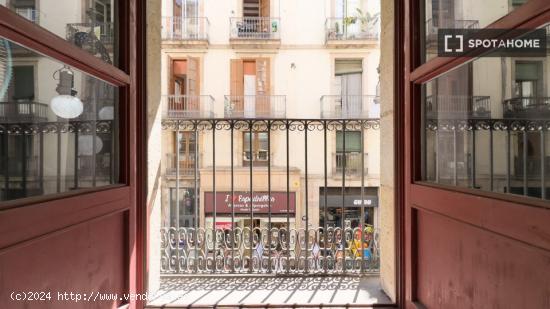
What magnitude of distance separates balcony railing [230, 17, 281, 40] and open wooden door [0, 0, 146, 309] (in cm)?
893

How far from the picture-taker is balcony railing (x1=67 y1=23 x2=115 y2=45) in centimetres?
141

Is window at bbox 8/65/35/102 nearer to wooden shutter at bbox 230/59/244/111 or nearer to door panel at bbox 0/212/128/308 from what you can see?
door panel at bbox 0/212/128/308

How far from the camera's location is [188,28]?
416 inches

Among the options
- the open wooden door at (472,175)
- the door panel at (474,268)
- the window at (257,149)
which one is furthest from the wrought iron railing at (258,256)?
the window at (257,149)

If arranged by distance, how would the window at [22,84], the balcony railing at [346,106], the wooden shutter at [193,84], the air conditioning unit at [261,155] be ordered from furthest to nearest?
the wooden shutter at [193,84] < the balcony railing at [346,106] < the air conditioning unit at [261,155] < the window at [22,84]

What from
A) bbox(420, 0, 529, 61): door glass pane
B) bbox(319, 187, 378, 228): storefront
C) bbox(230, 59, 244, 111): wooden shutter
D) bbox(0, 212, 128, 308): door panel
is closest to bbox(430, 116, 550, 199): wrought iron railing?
bbox(420, 0, 529, 61): door glass pane

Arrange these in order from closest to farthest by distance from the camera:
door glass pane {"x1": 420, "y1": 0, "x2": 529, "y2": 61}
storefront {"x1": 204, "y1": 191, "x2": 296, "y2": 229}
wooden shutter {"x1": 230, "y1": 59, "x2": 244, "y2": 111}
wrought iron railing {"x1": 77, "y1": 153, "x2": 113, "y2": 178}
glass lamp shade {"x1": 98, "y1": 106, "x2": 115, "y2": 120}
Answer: door glass pane {"x1": 420, "y1": 0, "x2": 529, "y2": 61} < wrought iron railing {"x1": 77, "y1": 153, "x2": 113, "y2": 178} < glass lamp shade {"x1": 98, "y1": 106, "x2": 115, "y2": 120} < storefront {"x1": 204, "y1": 191, "x2": 296, "y2": 229} < wooden shutter {"x1": 230, "y1": 59, "x2": 244, "y2": 111}

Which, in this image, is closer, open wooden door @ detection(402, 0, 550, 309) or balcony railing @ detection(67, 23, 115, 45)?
open wooden door @ detection(402, 0, 550, 309)

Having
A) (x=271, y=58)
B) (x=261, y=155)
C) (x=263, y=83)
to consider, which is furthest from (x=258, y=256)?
(x=271, y=58)

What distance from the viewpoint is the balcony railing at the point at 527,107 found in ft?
3.53

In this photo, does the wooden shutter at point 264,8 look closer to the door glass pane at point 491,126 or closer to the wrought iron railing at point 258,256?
the wrought iron railing at point 258,256

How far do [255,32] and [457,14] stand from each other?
9.64 m

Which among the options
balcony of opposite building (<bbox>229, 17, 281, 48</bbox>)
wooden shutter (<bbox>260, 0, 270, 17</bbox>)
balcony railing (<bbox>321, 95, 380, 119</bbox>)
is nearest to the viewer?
balcony railing (<bbox>321, 95, 380, 119</bbox>)

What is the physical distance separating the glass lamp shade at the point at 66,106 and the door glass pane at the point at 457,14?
5.01 ft
